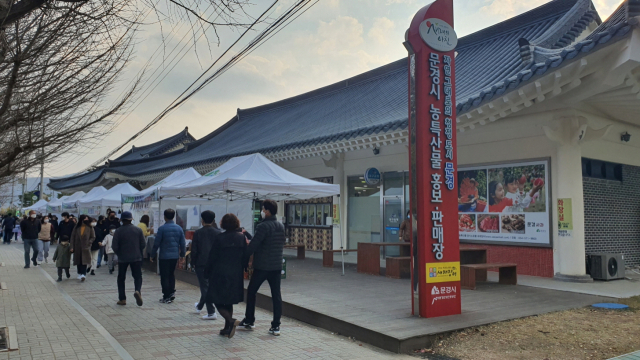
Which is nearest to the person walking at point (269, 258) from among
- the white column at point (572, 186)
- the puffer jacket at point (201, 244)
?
the puffer jacket at point (201, 244)

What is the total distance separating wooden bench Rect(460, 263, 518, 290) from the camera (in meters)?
8.85

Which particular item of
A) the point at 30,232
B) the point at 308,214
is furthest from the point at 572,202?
the point at 30,232

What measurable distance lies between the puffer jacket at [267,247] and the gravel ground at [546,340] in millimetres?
2114

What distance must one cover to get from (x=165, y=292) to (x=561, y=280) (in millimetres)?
7693

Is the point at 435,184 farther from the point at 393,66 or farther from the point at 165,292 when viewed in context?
the point at 393,66

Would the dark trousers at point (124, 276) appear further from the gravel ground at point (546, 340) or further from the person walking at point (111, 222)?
the person walking at point (111, 222)

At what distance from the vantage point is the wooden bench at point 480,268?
29.0 ft

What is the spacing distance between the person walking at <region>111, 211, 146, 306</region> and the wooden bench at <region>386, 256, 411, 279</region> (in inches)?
203

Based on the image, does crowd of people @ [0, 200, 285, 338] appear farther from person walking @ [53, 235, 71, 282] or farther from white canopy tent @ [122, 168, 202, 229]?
white canopy tent @ [122, 168, 202, 229]

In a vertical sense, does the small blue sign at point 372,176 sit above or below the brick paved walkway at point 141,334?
above

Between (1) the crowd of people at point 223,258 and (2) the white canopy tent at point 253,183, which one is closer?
(1) the crowd of people at point 223,258

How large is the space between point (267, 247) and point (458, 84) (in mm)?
8396

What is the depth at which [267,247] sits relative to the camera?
20.6ft

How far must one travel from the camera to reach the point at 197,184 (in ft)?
→ 36.1
